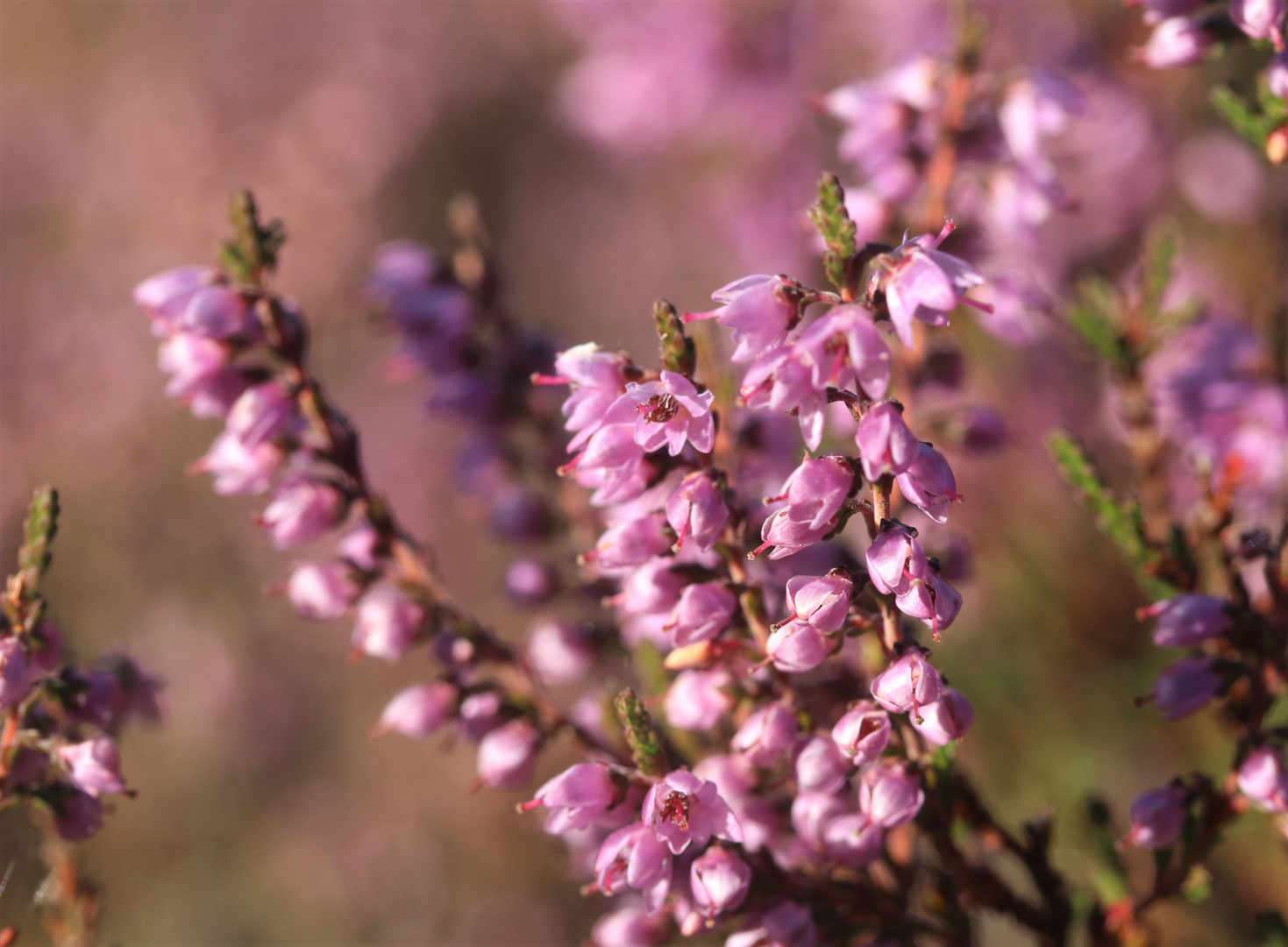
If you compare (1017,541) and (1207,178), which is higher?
(1207,178)

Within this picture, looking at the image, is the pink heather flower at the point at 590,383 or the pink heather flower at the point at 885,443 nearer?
the pink heather flower at the point at 885,443

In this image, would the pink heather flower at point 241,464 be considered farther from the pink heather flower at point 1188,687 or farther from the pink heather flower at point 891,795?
the pink heather flower at point 1188,687

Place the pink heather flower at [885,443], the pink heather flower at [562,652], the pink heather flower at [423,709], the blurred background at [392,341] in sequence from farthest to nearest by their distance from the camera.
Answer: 1. the blurred background at [392,341]
2. the pink heather flower at [562,652]
3. the pink heather flower at [423,709]
4. the pink heather flower at [885,443]

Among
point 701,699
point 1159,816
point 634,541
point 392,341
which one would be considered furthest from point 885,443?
point 392,341

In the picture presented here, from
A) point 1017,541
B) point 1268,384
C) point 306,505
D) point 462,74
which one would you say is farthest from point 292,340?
point 462,74

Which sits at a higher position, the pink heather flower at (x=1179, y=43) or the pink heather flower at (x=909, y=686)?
the pink heather flower at (x=1179, y=43)

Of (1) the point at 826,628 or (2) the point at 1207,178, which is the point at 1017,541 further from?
(1) the point at 826,628

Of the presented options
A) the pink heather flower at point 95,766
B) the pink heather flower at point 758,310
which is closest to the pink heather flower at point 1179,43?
the pink heather flower at point 758,310

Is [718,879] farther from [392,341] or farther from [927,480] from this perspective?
[392,341]
